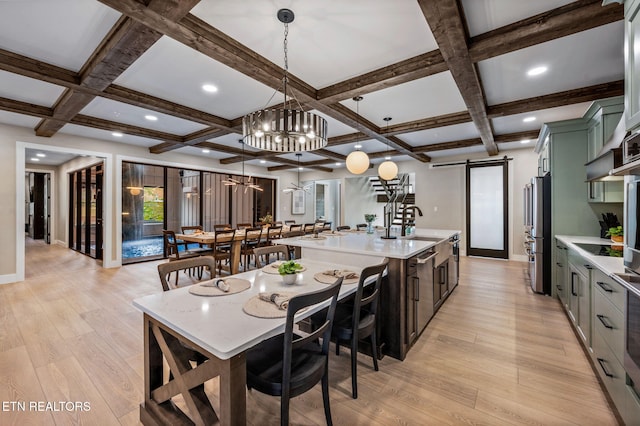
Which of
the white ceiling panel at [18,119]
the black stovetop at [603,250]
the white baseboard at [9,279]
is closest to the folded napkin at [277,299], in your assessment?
the black stovetop at [603,250]

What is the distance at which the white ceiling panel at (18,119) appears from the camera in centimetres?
414

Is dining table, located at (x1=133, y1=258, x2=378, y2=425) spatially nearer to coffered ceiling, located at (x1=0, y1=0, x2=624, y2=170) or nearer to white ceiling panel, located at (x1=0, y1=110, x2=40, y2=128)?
coffered ceiling, located at (x1=0, y1=0, x2=624, y2=170)

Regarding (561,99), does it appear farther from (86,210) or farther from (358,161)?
(86,210)

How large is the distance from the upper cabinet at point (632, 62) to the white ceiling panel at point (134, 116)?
504 centimetres

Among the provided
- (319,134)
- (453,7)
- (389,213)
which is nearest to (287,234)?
(389,213)

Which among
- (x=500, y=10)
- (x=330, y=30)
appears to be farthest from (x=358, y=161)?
(x=500, y=10)

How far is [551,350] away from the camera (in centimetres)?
239

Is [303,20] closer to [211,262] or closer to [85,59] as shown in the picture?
[211,262]

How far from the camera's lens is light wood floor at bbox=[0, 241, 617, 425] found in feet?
5.41

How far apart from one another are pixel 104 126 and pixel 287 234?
3.72m

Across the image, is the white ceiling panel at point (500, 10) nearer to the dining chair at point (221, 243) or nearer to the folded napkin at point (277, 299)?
the folded napkin at point (277, 299)

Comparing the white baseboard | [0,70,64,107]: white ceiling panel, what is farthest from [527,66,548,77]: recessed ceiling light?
the white baseboard

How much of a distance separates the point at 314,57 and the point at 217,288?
219cm

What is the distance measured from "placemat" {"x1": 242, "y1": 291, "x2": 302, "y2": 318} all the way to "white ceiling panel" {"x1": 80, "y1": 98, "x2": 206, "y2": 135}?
3.92 metres
